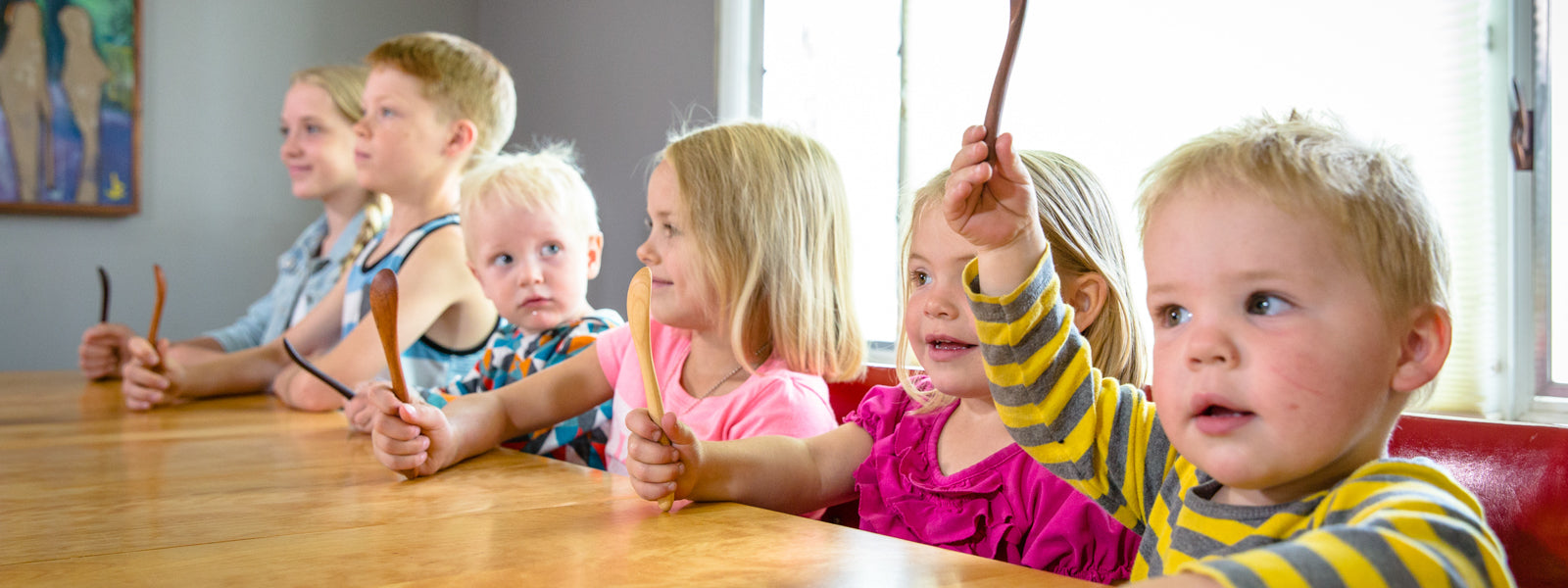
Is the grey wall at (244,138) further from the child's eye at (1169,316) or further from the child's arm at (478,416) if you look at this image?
the child's eye at (1169,316)

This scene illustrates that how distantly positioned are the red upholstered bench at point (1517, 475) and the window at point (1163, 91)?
34cm

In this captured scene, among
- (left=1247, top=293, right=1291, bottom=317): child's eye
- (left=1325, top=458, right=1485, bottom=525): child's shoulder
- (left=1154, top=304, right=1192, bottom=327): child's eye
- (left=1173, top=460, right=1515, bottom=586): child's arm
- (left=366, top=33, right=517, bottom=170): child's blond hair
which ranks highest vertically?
(left=366, top=33, right=517, bottom=170): child's blond hair

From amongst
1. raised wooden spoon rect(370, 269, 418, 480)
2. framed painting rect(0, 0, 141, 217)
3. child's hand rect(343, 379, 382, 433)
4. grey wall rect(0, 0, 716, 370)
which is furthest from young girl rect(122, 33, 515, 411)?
framed painting rect(0, 0, 141, 217)

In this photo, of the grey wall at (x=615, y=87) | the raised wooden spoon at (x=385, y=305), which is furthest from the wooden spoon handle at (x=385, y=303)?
the grey wall at (x=615, y=87)

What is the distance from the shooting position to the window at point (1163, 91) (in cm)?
190

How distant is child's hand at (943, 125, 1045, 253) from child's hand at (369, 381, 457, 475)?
20.2 inches

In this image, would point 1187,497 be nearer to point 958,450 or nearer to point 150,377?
point 958,450

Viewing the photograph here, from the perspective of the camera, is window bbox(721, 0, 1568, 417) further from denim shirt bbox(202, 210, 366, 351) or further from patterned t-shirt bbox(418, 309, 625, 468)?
denim shirt bbox(202, 210, 366, 351)

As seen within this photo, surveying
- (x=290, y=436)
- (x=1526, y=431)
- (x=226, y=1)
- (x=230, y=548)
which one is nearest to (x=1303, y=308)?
(x=1526, y=431)

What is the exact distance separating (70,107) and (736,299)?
307 centimetres

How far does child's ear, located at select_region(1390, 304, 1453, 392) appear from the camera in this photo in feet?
1.69

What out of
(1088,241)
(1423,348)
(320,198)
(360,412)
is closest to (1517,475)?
(1423,348)

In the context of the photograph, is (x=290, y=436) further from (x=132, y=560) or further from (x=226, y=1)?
(x=226, y=1)

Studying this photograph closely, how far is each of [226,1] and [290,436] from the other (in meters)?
2.92
